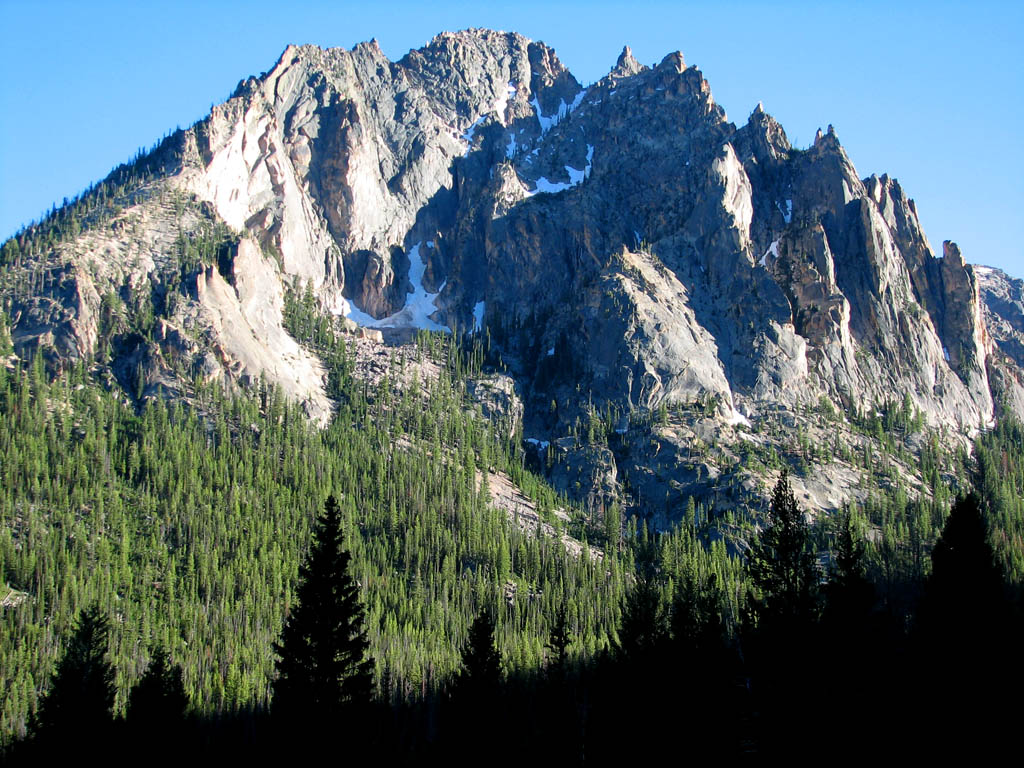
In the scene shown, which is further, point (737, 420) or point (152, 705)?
point (737, 420)

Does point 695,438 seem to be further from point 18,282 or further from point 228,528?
point 18,282

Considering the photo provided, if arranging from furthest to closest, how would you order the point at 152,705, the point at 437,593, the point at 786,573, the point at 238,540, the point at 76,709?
the point at 238,540
the point at 437,593
the point at 152,705
the point at 76,709
the point at 786,573

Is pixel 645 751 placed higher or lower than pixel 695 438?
lower

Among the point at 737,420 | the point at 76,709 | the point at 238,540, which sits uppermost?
the point at 737,420

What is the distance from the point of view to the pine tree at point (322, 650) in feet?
101

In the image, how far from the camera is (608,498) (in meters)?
161

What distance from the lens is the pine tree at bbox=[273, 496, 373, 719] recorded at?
3072cm

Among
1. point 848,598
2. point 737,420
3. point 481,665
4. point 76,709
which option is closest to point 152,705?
point 76,709

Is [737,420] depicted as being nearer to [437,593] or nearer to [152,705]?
[437,593]

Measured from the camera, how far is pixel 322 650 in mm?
31406

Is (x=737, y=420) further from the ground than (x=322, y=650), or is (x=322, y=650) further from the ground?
(x=737, y=420)

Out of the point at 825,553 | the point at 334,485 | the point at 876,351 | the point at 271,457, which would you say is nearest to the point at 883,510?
the point at 825,553

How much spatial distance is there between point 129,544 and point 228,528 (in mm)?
12771

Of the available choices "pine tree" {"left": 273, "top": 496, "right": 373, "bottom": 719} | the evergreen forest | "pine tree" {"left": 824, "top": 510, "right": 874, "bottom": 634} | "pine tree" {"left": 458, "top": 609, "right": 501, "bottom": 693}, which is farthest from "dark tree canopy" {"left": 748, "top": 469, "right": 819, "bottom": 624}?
"pine tree" {"left": 273, "top": 496, "right": 373, "bottom": 719}
